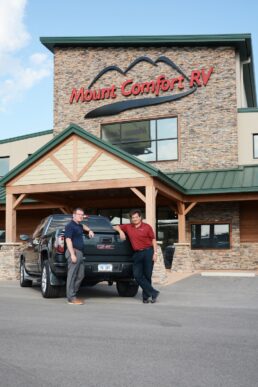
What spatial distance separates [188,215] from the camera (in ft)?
72.9

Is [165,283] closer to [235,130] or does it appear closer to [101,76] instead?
[235,130]

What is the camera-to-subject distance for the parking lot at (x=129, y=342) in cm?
480

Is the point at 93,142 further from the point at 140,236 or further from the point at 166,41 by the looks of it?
the point at 166,41

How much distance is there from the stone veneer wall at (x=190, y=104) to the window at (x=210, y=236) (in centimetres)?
265

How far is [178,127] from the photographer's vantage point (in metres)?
23.0

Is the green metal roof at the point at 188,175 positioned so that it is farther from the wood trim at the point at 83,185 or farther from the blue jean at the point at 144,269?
the blue jean at the point at 144,269

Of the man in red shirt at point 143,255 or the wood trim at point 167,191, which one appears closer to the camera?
the man in red shirt at point 143,255

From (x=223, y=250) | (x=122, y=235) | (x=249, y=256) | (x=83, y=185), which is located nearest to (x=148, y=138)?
(x=223, y=250)

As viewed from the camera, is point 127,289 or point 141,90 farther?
point 141,90

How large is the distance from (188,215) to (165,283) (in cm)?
772

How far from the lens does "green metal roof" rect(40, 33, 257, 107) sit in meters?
22.3

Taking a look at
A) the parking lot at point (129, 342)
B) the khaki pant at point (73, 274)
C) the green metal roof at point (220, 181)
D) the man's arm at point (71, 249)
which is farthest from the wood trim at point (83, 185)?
the man's arm at point (71, 249)

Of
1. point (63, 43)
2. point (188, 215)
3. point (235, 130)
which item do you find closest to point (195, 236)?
point (188, 215)

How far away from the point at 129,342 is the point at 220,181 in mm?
14900
